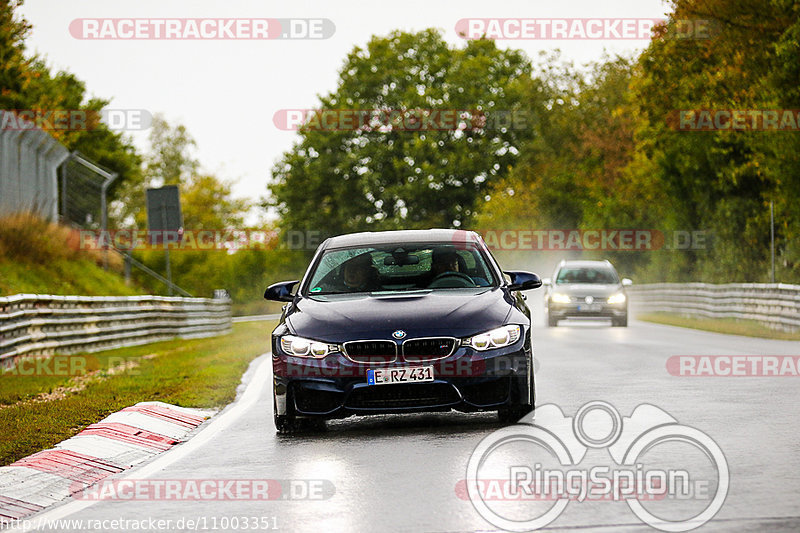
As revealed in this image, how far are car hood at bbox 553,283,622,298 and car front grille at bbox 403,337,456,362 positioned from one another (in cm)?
2100

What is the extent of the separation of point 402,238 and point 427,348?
2.10m

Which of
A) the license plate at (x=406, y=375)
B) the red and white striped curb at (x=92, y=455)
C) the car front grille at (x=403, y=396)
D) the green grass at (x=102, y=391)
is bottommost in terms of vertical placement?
the green grass at (x=102, y=391)

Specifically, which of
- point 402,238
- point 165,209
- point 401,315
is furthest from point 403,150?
point 401,315

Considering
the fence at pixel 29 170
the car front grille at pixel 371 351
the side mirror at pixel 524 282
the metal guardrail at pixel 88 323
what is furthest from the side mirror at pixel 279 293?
the fence at pixel 29 170

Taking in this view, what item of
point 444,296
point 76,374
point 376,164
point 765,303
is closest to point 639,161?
point 376,164

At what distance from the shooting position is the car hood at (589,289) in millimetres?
30672

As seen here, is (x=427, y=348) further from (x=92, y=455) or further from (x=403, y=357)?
(x=92, y=455)

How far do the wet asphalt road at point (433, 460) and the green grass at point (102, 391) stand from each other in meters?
1.02

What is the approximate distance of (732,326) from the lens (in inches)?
1200

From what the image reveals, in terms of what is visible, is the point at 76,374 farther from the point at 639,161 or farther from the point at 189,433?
the point at 639,161

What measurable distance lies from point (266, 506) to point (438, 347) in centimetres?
300

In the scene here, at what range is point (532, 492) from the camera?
7.29m

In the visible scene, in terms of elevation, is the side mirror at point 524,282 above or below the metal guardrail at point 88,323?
above

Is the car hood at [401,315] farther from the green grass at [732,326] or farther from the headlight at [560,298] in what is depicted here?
the headlight at [560,298]
